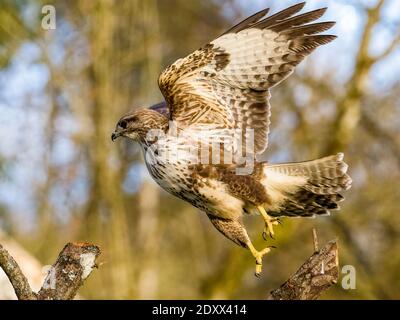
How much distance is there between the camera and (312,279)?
5492 millimetres

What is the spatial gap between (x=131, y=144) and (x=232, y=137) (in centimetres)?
873

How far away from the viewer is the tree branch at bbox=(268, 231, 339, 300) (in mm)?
5449

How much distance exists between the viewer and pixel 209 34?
1596 cm

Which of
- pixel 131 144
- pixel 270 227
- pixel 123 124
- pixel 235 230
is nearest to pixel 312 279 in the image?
pixel 270 227

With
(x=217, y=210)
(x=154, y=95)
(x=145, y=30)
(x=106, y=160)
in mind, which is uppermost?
(x=145, y=30)

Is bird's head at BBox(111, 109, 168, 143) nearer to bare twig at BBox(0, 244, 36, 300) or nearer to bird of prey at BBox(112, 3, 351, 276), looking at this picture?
bird of prey at BBox(112, 3, 351, 276)

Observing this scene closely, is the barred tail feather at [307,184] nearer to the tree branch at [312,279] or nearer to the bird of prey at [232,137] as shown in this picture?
the bird of prey at [232,137]

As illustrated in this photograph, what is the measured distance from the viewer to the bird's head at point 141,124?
6.77 metres

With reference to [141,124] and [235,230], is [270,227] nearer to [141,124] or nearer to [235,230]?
[235,230]

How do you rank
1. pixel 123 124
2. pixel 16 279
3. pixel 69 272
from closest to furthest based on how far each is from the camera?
1. pixel 16 279
2. pixel 69 272
3. pixel 123 124
